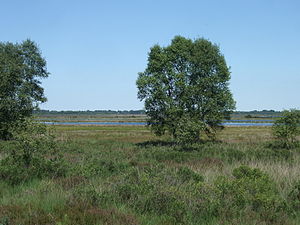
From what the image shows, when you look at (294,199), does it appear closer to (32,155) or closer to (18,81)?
(32,155)

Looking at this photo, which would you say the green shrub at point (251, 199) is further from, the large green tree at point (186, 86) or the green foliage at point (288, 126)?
the large green tree at point (186, 86)

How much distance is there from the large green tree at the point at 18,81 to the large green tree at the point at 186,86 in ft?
48.8

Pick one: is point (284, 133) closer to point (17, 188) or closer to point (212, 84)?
point (212, 84)

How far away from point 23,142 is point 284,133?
78.7 ft

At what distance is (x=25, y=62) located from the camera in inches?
1608

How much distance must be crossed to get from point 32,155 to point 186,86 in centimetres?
2392

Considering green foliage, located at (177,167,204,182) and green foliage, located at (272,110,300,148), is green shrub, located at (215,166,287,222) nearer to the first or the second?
green foliage, located at (177,167,204,182)

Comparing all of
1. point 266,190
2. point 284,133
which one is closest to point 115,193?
point 266,190

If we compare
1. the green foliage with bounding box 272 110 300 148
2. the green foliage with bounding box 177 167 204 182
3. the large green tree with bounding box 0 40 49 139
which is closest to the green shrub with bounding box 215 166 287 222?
the green foliage with bounding box 177 167 204 182

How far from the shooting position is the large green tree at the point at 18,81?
35.7 m

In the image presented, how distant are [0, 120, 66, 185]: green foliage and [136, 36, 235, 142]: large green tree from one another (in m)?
22.1

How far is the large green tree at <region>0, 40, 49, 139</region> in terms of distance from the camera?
3573 centimetres

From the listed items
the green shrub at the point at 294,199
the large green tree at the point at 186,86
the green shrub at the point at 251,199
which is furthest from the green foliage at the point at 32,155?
the large green tree at the point at 186,86

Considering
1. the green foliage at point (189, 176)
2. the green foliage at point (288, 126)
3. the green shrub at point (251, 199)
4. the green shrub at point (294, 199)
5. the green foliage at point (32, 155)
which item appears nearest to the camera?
the green shrub at point (251, 199)
